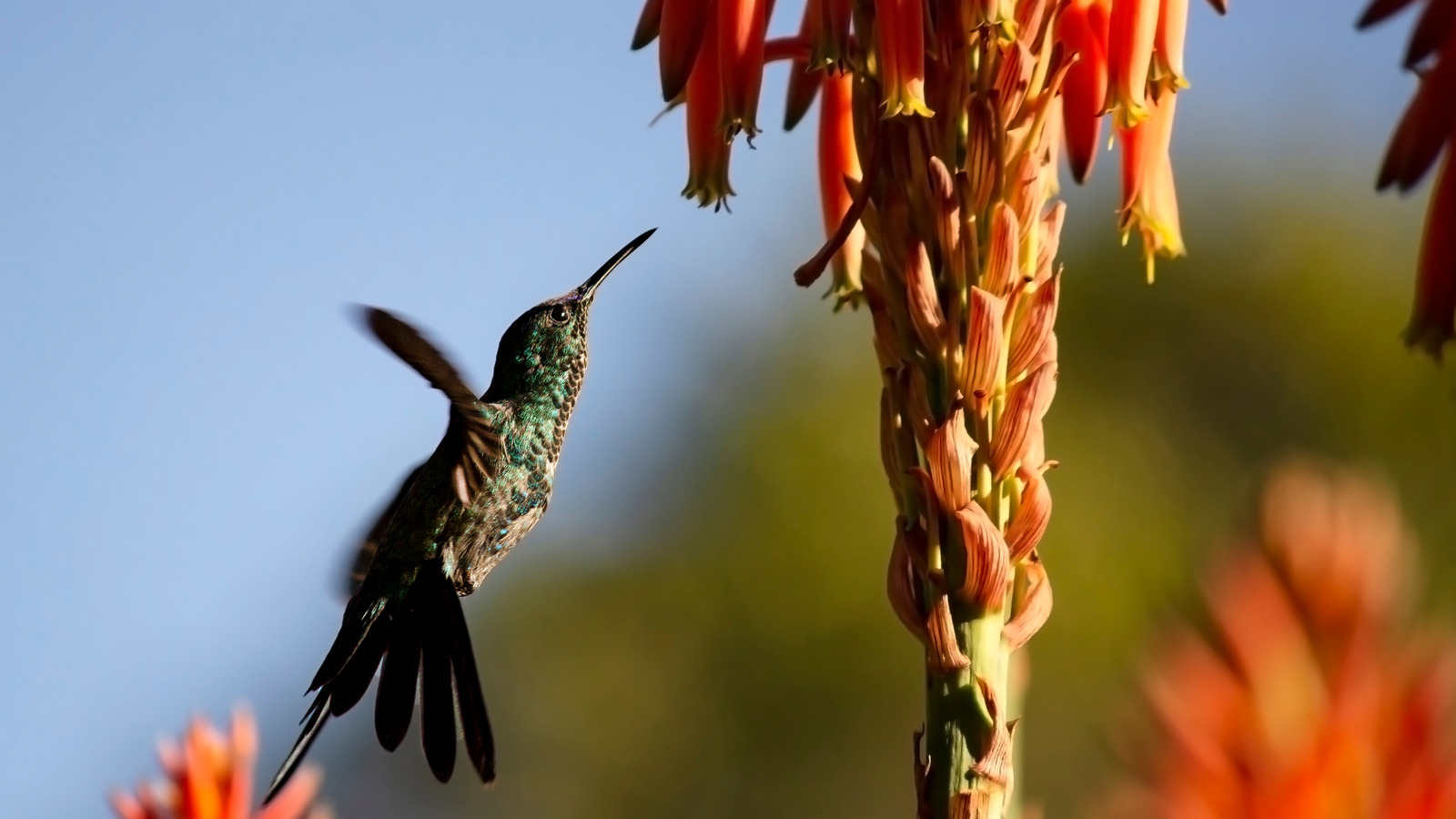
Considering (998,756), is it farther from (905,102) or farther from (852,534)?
(852,534)

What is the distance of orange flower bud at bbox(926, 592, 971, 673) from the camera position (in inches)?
74.4

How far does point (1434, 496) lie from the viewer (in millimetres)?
18938

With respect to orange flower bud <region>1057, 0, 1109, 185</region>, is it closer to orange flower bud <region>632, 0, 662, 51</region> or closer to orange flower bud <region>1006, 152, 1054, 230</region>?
orange flower bud <region>1006, 152, 1054, 230</region>

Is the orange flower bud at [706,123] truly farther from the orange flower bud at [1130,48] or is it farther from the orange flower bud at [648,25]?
the orange flower bud at [1130,48]

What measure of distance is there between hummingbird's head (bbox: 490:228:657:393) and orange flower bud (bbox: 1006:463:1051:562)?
1988 millimetres

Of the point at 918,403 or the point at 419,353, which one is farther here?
the point at 419,353

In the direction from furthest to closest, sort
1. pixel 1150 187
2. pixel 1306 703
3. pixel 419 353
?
pixel 419 353 < pixel 1150 187 < pixel 1306 703

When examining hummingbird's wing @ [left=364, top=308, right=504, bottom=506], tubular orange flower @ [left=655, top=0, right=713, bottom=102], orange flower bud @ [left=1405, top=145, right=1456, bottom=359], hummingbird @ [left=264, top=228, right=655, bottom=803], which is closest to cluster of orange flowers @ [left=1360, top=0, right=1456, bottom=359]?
orange flower bud @ [left=1405, top=145, right=1456, bottom=359]

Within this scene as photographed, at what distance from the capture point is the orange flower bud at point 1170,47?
2453 mm

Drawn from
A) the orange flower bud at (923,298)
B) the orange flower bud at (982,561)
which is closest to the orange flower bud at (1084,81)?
the orange flower bud at (923,298)

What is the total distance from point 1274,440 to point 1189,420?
1.77m

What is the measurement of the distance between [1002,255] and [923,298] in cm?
12

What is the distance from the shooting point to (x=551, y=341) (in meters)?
3.89

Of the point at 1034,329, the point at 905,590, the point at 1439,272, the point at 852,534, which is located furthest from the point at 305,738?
the point at 852,534
